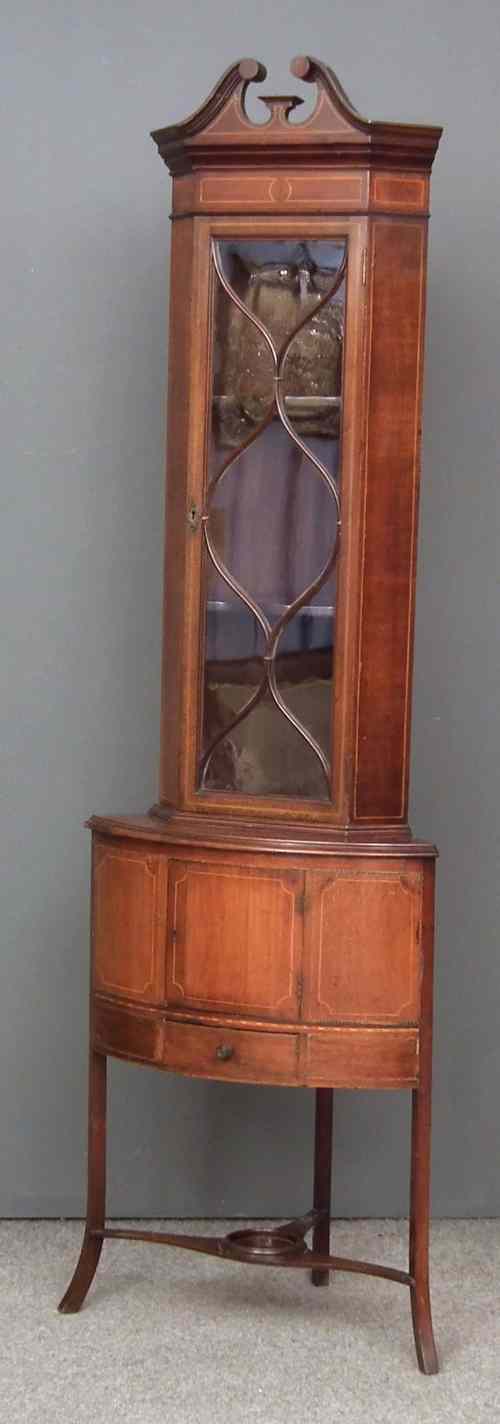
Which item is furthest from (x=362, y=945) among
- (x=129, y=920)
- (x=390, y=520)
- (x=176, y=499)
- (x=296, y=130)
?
(x=296, y=130)

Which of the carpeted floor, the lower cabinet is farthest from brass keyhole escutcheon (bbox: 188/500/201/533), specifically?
the carpeted floor

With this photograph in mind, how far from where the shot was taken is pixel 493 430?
340 centimetres

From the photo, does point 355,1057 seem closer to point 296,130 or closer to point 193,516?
point 193,516

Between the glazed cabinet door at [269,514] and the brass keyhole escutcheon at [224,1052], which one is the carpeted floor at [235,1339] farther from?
the glazed cabinet door at [269,514]

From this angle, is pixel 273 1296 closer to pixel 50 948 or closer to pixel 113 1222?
pixel 113 1222

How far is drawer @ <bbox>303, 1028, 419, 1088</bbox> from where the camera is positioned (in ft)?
8.97

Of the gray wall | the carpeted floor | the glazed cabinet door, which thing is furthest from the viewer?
the gray wall

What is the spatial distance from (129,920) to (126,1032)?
18 cm

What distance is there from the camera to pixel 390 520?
9.10 ft

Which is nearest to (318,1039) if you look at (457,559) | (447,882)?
(447,882)

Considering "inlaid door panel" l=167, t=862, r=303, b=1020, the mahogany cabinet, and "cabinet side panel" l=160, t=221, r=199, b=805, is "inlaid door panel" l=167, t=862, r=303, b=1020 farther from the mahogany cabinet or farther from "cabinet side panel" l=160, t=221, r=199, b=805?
"cabinet side panel" l=160, t=221, r=199, b=805

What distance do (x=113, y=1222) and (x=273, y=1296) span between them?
1.57ft

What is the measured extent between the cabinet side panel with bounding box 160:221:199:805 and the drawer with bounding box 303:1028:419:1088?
1.51 ft

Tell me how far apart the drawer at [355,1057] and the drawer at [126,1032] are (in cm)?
26
